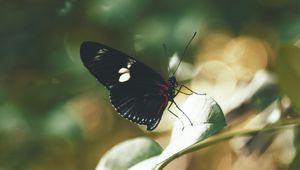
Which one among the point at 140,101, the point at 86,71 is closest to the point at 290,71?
the point at 140,101

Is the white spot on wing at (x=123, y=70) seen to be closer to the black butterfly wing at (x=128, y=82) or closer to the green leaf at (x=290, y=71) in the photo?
the black butterfly wing at (x=128, y=82)

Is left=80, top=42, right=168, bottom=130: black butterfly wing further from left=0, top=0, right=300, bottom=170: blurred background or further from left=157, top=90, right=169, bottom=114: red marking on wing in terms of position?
left=0, top=0, right=300, bottom=170: blurred background

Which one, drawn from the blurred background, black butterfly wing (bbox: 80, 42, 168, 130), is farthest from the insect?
the blurred background

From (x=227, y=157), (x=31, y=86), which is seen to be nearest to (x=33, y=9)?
(x=31, y=86)

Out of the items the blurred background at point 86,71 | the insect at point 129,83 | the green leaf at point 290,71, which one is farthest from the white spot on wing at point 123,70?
the blurred background at point 86,71

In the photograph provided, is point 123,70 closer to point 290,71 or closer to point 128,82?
point 128,82

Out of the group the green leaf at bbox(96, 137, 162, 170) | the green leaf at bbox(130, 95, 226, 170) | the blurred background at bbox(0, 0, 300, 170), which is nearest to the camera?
the green leaf at bbox(130, 95, 226, 170)

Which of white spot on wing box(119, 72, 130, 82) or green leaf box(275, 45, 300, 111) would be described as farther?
white spot on wing box(119, 72, 130, 82)
